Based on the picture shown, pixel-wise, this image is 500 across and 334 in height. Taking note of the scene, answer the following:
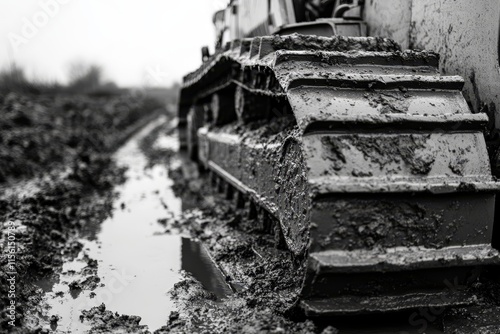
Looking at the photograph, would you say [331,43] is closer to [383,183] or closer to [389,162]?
[389,162]

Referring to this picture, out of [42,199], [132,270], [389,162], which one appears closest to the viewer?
[389,162]

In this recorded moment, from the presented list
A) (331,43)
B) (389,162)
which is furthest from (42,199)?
(389,162)

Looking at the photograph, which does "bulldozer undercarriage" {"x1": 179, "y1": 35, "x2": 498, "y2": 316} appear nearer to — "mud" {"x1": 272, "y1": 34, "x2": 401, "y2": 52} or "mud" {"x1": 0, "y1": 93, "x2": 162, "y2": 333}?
"mud" {"x1": 272, "y1": 34, "x2": 401, "y2": 52}

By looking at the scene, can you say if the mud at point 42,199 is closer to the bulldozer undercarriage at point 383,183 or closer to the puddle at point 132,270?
the puddle at point 132,270

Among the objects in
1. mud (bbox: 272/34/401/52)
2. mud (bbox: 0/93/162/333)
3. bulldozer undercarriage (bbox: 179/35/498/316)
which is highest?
mud (bbox: 272/34/401/52)

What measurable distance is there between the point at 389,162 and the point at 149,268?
6.46ft

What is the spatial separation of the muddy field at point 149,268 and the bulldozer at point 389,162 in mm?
218

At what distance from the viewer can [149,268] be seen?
A: 3.76 m

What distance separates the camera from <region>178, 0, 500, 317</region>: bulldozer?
8.17ft

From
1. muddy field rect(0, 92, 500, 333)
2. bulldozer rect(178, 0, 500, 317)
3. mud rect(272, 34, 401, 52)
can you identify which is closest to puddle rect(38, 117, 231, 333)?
muddy field rect(0, 92, 500, 333)

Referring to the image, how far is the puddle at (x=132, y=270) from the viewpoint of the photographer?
3057 millimetres

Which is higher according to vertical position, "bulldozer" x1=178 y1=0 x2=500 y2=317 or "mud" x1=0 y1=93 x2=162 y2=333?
"bulldozer" x1=178 y1=0 x2=500 y2=317

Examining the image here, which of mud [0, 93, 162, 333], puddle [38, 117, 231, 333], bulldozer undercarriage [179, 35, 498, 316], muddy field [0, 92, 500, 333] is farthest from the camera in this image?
mud [0, 93, 162, 333]

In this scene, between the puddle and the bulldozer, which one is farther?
the puddle
